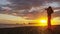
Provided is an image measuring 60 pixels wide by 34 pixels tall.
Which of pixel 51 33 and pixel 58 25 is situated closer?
pixel 51 33

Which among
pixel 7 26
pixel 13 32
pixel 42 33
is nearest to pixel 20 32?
pixel 13 32

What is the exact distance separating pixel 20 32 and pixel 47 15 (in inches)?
125

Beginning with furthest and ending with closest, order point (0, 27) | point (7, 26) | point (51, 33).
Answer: point (7, 26), point (0, 27), point (51, 33)

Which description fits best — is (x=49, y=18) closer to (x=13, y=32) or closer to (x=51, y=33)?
(x=51, y=33)

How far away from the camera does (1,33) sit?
20094 mm

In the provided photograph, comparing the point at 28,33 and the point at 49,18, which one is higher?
the point at 49,18

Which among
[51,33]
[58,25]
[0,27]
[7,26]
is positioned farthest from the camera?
[58,25]

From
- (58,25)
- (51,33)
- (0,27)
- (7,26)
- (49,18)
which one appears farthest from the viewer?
(58,25)

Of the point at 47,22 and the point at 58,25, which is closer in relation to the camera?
the point at 47,22

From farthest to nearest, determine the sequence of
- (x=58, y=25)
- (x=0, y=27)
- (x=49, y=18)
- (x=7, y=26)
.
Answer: (x=58, y=25)
(x=7, y=26)
(x=0, y=27)
(x=49, y=18)

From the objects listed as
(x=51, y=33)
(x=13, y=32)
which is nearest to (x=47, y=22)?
(x=51, y=33)

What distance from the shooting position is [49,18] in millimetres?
20250

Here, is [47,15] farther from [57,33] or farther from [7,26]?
[7,26]

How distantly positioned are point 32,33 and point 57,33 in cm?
242
